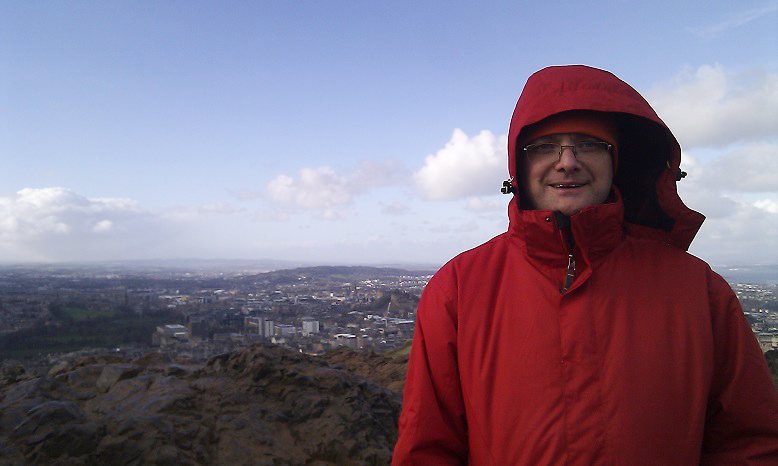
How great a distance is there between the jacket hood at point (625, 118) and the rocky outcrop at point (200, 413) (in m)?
3.75

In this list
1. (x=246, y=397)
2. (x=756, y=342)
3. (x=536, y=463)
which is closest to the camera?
(x=536, y=463)

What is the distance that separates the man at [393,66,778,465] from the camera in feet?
5.49

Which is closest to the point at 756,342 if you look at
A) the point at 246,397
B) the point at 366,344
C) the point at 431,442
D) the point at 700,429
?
the point at 700,429

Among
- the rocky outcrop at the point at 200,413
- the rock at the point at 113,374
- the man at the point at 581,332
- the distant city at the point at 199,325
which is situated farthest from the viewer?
the distant city at the point at 199,325

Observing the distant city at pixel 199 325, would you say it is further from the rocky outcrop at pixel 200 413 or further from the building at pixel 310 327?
the rocky outcrop at pixel 200 413

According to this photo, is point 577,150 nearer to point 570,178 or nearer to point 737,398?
point 570,178

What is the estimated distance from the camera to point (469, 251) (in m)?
2.16

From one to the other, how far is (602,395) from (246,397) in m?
4.83

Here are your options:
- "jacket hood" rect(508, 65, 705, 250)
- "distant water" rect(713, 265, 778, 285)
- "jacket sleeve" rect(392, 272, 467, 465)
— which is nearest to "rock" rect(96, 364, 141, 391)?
"jacket sleeve" rect(392, 272, 467, 465)

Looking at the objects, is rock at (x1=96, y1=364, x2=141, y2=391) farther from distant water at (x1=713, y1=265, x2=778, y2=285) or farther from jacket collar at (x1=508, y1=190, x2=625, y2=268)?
distant water at (x1=713, y1=265, x2=778, y2=285)

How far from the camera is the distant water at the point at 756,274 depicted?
58.1 feet

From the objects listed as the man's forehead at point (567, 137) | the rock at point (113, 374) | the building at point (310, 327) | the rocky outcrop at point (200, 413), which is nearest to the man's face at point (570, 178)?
the man's forehead at point (567, 137)

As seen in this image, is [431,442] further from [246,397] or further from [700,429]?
[246,397]

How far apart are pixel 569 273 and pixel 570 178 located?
39cm
